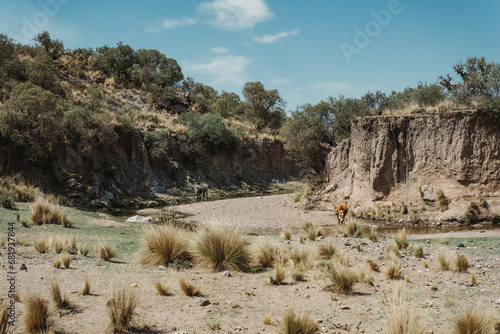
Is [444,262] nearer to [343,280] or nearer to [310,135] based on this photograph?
[343,280]

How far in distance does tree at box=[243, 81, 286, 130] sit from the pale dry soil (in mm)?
41685

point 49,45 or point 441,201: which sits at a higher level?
point 49,45

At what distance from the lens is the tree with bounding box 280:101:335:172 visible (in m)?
25.4

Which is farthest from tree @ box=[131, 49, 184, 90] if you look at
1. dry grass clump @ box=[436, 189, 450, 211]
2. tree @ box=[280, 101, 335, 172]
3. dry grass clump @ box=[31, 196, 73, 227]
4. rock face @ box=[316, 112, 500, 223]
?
dry grass clump @ box=[436, 189, 450, 211]

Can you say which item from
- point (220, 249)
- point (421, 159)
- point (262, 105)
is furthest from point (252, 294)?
point (262, 105)

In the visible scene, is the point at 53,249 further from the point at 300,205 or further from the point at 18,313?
the point at 300,205

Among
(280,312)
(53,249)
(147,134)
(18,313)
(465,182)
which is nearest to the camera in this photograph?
(18,313)

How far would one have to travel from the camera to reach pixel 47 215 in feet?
40.6

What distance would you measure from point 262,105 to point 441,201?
3585cm

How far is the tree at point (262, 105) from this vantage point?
49.8 meters

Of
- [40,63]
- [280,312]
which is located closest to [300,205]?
[280,312]

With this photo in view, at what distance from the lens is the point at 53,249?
8289 mm

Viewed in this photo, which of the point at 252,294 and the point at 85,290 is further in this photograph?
the point at 252,294

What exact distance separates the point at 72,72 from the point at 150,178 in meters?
19.7
